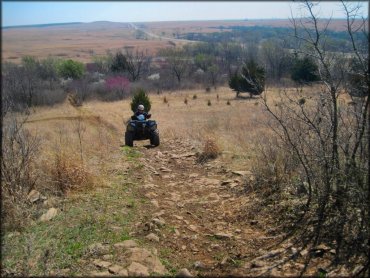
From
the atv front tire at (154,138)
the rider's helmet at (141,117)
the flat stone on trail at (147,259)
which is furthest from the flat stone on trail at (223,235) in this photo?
the rider's helmet at (141,117)

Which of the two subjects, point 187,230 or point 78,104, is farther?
point 78,104

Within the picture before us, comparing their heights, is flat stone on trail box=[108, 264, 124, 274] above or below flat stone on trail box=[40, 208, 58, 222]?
below

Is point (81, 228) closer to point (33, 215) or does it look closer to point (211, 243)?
point (33, 215)

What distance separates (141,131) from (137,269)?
7308 mm

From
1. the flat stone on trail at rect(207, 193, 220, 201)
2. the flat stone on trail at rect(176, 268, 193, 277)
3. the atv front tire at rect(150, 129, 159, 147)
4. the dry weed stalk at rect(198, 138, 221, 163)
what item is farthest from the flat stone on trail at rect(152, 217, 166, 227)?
the atv front tire at rect(150, 129, 159, 147)

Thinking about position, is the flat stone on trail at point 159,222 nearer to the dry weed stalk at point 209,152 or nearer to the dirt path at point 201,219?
the dirt path at point 201,219

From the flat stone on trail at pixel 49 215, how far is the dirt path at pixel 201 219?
119 cm

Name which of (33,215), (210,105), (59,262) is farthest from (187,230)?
(210,105)

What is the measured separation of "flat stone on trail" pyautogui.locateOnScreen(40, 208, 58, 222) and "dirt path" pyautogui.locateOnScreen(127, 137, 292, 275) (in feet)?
3.90

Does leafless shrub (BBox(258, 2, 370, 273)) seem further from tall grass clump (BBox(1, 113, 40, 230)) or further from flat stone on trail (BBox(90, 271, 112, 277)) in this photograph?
tall grass clump (BBox(1, 113, 40, 230))

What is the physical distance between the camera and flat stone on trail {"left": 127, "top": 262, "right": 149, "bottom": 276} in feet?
12.1

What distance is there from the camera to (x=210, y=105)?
30.4 meters

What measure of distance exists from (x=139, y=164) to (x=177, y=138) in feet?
14.3

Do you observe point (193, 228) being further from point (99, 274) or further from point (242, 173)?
point (242, 173)
